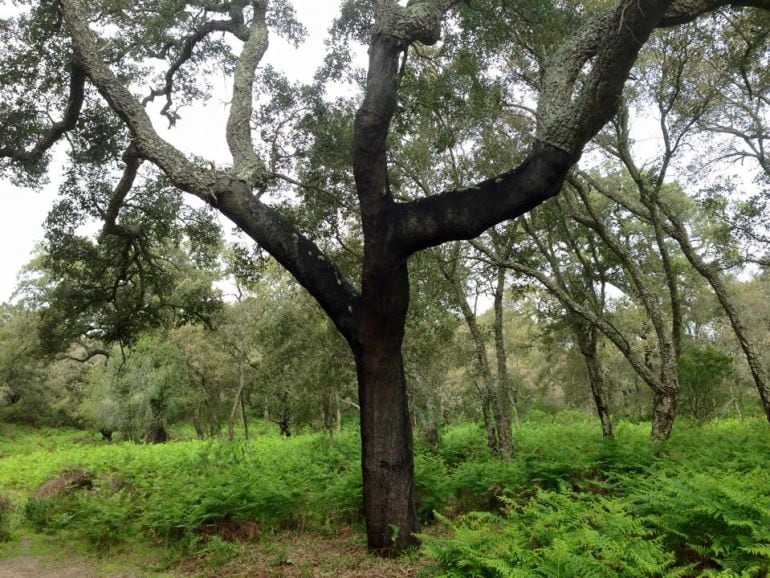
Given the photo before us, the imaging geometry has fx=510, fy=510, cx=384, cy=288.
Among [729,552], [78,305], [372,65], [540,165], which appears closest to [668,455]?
[729,552]

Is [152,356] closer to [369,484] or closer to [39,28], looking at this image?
[39,28]

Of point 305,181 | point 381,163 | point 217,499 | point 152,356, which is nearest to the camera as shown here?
point 381,163

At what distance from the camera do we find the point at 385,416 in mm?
5602

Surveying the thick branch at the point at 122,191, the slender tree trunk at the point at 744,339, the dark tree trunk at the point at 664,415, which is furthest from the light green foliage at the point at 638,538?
the thick branch at the point at 122,191

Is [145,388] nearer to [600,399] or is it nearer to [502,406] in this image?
[502,406]

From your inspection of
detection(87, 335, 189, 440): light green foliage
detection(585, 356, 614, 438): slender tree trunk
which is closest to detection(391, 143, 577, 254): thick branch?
detection(585, 356, 614, 438): slender tree trunk

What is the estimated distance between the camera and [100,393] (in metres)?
27.0

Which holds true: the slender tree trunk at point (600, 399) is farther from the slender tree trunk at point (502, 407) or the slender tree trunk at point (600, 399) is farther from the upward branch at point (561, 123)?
the upward branch at point (561, 123)

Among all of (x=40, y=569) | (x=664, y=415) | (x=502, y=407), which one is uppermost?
(x=502, y=407)

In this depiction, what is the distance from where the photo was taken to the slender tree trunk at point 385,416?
548cm

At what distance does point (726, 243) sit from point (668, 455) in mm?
9339

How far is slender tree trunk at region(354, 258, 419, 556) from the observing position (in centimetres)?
548

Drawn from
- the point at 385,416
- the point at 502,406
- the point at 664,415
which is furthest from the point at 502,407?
the point at 385,416

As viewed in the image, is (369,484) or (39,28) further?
(39,28)
